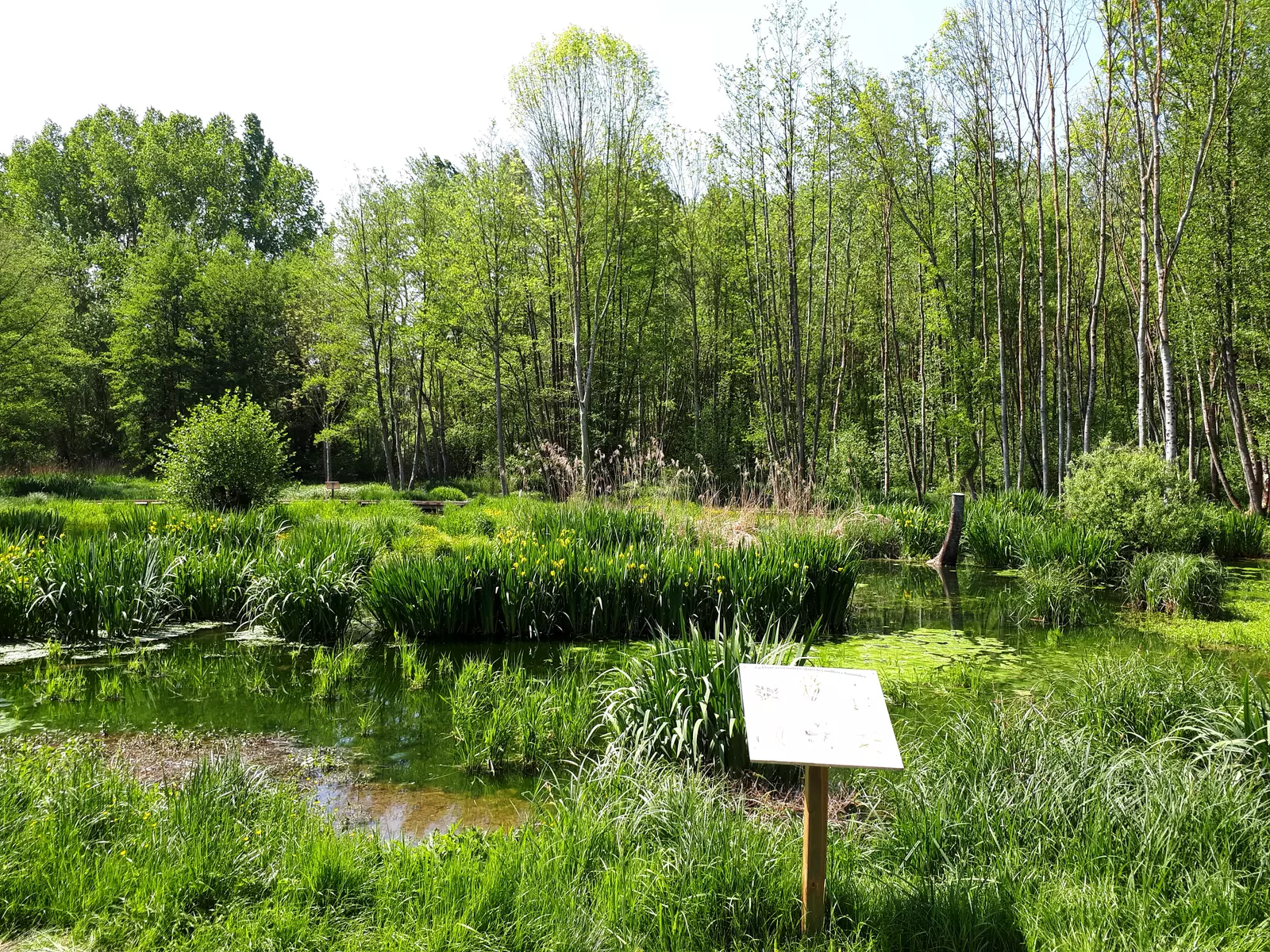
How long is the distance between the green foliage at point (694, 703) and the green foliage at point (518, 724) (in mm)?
262

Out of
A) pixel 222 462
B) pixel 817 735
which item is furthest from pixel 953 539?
pixel 222 462

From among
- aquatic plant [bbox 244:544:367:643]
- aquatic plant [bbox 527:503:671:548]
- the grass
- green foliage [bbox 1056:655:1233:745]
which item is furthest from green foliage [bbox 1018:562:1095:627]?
aquatic plant [bbox 244:544:367:643]

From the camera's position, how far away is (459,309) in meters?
20.6

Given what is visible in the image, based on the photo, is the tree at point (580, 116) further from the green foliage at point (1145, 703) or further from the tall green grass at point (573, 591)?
the green foliage at point (1145, 703)

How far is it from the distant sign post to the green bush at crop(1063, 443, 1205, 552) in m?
9.14

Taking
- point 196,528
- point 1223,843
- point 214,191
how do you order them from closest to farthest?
point 1223,843
point 196,528
point 214,191

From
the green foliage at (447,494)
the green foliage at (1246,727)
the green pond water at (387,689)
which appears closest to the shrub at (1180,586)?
the green pond water at (387,689)

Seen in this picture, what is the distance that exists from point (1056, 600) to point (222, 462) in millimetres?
12096

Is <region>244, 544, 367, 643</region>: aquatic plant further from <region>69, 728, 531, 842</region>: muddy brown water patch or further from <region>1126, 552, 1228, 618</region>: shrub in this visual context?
<region>1126, 552, 1228, 618</region>: shrub

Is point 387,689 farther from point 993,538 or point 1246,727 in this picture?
point 993,538

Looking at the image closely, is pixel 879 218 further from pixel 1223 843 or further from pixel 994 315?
pixel 1223 843

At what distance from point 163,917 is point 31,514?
1079 centimetres

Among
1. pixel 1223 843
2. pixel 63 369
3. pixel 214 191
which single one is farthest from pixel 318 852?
pixel 214 191

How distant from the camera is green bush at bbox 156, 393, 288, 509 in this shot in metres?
11.9
